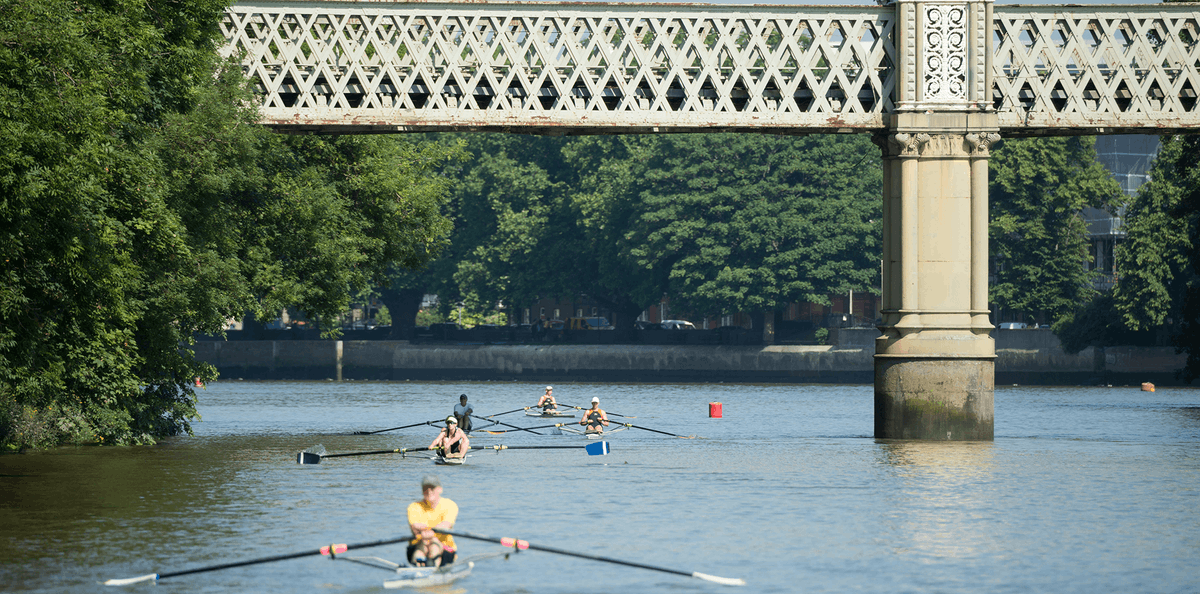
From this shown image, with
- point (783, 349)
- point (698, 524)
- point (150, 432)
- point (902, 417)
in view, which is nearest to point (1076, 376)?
point (783, 349)

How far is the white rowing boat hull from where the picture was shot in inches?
819

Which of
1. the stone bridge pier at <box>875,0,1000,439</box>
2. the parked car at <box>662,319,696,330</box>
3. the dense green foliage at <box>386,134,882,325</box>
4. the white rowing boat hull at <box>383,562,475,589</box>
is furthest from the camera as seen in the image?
the parked car at <box>662,319,696,330</box>

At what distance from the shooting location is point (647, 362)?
352 feet

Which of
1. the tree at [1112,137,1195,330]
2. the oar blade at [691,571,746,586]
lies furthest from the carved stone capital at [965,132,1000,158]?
the tree at [1112,137,1195,330]

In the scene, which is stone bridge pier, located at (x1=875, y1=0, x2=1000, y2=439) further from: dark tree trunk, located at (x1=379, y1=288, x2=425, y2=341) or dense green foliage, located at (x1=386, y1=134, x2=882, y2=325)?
dark tree trunk, located at (x1=379, y1=288, x2=425, y2=341)

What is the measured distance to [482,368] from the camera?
111812 mm

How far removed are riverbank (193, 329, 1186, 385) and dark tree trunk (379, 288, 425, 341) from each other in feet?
5.55

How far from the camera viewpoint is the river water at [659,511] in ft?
70.5

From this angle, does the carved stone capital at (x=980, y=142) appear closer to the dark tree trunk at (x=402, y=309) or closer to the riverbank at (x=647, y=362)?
the riverbank at (x=647, y=362)

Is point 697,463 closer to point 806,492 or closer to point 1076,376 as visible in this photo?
point 806,492

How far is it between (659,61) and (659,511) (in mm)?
15486

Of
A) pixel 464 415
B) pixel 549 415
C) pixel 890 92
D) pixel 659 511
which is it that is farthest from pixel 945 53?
pixel 549 415

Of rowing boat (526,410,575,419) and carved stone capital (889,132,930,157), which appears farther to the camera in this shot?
rowing boat (526,410,575,419)

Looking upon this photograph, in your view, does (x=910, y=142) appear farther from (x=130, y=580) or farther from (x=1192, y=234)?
(x=1192, y=234)
